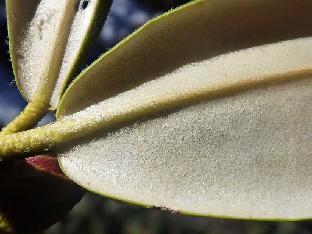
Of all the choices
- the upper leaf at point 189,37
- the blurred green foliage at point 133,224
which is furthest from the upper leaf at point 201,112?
the blurred green foliage at point 133,224

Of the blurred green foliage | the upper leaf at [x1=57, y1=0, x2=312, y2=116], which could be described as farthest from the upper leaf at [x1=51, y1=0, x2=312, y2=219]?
the blurred green foliage

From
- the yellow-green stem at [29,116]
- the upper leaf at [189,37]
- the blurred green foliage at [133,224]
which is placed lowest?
the yellow-green stem at [29,116]

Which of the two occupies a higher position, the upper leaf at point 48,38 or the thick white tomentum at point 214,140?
the upper leaf at point 48,38

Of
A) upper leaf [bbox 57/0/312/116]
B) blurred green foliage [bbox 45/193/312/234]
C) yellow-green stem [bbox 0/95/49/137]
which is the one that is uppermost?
blurred green foliage [bbox 45/193/312/234]

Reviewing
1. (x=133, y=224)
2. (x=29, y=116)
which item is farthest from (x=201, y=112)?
(x=133, y=224)

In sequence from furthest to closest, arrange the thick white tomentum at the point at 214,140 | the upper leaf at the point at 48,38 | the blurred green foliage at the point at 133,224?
the blurred green foliage at the point at 133,224 → the upper leaf at the point at 48,38 → the thick white tomentum at the point at 214,140

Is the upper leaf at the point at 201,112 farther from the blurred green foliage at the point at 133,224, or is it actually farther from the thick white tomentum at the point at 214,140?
the blurred green foliage at the point at 133,224

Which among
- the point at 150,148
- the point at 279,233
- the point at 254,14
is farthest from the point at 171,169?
the point at 279,233

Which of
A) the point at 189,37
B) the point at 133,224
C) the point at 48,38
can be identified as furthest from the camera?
the point at 133,224

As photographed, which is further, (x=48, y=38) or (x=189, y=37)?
(x=48, y=38)

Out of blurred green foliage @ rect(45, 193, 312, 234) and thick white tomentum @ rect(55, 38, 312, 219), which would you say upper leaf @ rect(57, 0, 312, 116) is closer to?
thick white tomentum @ rect(55, 38, 312, 219)

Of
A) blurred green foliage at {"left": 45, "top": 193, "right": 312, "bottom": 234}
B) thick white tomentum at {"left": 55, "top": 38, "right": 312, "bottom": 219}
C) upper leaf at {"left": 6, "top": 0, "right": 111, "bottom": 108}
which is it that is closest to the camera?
thick white tomentum at {"left": 55, "top": 38, "right": 312, "bottom": 219}

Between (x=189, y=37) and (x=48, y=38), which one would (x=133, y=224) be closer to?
(x=48, y=38)
